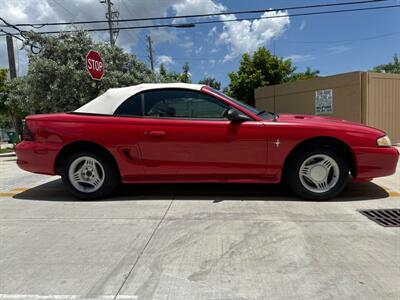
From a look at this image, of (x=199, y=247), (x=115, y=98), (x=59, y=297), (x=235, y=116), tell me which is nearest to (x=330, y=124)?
(x=235, y=116)

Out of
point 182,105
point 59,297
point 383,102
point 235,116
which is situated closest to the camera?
point 59,297

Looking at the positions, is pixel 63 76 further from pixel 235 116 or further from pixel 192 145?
pixel 235 116

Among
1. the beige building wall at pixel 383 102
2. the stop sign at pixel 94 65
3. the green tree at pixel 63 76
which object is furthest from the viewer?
the beige building wall at pixel 383 102

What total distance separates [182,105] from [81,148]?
60.4 inches

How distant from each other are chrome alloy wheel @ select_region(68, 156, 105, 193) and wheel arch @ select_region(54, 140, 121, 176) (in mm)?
169

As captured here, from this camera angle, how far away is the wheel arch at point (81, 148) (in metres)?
5.24

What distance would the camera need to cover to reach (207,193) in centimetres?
558

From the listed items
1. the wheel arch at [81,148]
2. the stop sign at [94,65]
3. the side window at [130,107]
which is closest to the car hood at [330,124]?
→ the side window at [130,107]

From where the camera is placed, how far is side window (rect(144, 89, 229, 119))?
5.09m

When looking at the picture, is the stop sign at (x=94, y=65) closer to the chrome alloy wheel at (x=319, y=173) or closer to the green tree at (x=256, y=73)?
A: the chrome alloy wheel at (x=319, y=173)

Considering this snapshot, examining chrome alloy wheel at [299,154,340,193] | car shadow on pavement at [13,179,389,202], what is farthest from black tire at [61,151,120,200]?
chrome alloy wheel at [299,154,340,193]

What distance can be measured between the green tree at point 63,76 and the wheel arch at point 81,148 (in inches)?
294

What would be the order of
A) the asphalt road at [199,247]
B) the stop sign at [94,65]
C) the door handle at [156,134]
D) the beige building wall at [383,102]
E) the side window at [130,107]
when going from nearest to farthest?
the asphalt road at [199,247] < the door handle at [156,134] < the side window at [130,107] < the stop sign at [94,65] < the beige building wall at [383,102]

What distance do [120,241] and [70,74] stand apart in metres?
9.73
